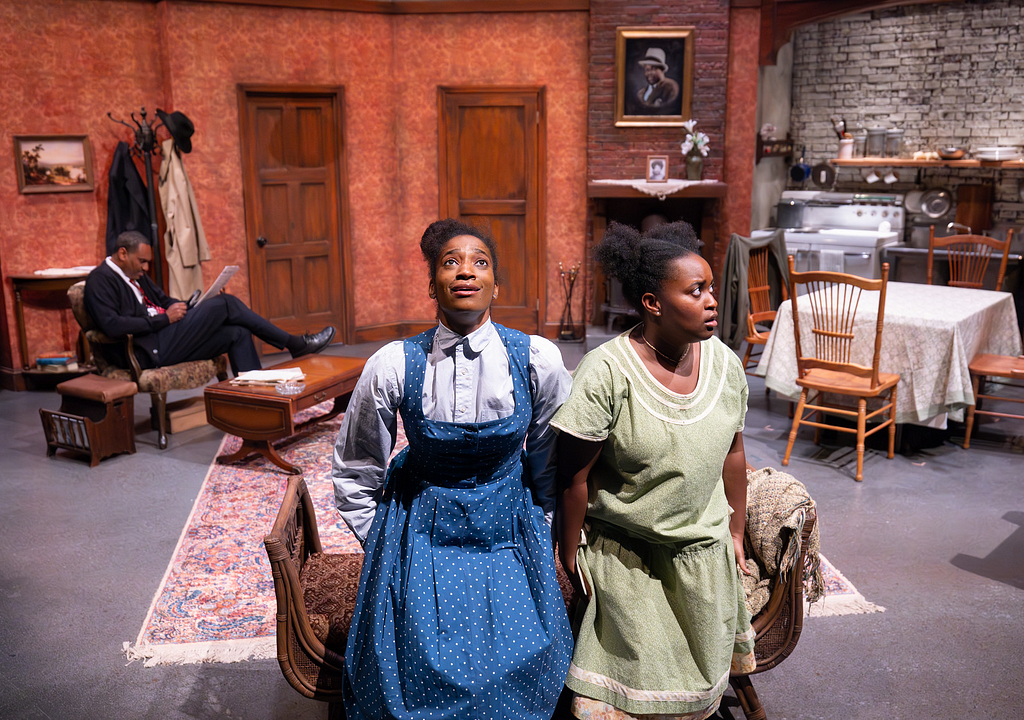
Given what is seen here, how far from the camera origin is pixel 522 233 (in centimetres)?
779

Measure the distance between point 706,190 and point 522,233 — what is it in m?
1.60

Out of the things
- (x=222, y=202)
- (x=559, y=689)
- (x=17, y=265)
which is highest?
(x=222, y=202)

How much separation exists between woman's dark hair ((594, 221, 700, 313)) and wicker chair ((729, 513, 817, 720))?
79 cm

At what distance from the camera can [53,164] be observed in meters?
Answer: 6.37

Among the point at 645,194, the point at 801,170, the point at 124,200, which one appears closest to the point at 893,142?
the point at 801,170

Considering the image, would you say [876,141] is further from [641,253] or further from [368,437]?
[368,437]

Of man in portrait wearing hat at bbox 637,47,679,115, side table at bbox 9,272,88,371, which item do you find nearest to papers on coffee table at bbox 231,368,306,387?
side table at bbox 9,272,88,371

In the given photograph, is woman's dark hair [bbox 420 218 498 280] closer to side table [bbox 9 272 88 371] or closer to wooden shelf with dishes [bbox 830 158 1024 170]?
side table [bbox 9 272 88 371]

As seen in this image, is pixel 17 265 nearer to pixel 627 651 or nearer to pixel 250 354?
pixel 250 354

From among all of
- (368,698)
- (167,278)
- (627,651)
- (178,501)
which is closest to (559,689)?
(627,651)

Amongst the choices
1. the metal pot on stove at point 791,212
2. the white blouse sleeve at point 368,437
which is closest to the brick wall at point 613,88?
the metal pot on stove at point 791,212

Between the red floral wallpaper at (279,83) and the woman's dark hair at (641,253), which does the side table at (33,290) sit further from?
the woman's dark hair at (641,253)

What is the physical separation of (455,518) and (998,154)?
7293mm

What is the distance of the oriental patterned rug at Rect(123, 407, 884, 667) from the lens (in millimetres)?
3053
